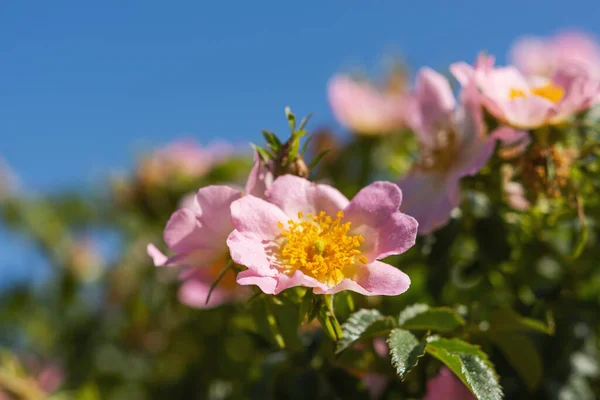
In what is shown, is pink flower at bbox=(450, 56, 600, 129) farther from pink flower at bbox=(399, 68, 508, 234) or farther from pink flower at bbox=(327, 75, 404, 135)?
pink flower at bbox=(327, 75, 404, 135)

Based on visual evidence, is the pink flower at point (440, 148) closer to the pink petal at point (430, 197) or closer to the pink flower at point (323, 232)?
the pink petal at point (430, 197)

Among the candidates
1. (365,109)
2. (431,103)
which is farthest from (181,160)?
(431,103)

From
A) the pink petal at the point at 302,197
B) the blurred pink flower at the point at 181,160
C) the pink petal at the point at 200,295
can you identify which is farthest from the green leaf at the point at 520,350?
the blurred pink flower at the point at 181,160

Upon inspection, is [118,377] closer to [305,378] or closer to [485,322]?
[305,378]

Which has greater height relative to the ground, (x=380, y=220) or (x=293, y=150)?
(x=293, y=150)

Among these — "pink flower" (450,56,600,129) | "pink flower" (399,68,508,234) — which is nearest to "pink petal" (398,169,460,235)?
"pink flower" (399,68,508,234)

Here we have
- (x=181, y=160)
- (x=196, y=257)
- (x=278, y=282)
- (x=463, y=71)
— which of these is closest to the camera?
(x=278, y=282)

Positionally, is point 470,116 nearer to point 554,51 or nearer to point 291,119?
point 291,119
